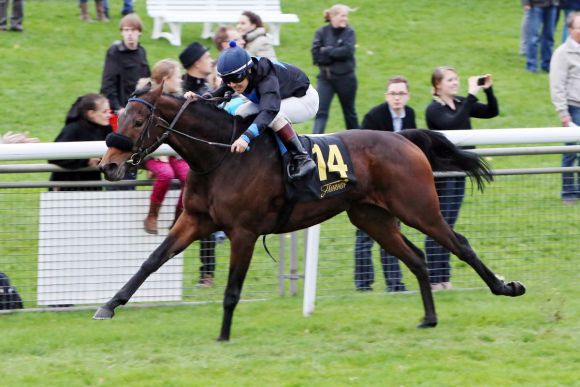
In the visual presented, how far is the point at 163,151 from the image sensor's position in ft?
28.5

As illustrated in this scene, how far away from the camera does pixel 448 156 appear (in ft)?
28.8

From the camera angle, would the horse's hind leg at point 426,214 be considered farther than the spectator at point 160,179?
No

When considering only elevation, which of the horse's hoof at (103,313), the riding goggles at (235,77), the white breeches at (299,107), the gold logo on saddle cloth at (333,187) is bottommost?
the horse's hoof at (103,313)

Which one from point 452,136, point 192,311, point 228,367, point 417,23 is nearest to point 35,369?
point 228,367

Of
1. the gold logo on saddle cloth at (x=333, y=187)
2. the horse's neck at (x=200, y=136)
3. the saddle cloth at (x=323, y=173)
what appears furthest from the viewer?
the gold logo on saddle cloth at (x=333, y=187)

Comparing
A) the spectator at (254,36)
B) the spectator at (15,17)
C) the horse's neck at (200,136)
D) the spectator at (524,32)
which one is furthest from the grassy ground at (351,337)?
the spectator at (15,17)

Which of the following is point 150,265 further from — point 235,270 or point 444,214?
point 444,214

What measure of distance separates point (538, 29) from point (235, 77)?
444 inches

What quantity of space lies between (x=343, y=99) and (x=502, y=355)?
690 cm

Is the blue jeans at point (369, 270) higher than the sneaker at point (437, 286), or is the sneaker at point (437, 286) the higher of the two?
the blue jeans at point (369, 270)

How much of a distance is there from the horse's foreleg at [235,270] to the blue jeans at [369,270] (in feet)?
5.61

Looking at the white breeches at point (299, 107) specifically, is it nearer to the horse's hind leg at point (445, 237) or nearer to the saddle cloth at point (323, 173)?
the saddle cloth at point (323, 173)

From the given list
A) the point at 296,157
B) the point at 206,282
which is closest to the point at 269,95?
the point at 296,157

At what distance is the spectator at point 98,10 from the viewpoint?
18.9m
